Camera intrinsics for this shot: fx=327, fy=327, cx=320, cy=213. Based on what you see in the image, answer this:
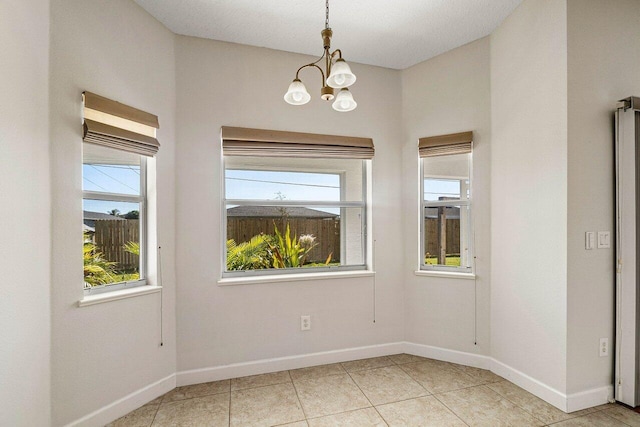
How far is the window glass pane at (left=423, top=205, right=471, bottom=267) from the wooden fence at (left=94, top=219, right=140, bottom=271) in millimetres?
2585

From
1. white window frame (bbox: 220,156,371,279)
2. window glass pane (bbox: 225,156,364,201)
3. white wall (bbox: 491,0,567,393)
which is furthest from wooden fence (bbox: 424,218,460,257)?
window glass pane (bbox: 225,156,364,201)

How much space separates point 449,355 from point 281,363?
157cm

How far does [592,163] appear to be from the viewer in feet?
7.47

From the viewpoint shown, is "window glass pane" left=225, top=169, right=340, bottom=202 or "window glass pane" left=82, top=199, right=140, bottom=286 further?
"window glass pane" left=225, top=169, right=340, bottom=202

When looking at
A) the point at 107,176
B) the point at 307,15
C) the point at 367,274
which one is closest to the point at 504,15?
the point at 307,15

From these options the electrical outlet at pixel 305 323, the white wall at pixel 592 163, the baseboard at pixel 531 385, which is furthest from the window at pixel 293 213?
the white wall at pixel 592 163

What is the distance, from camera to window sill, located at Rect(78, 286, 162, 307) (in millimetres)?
2061

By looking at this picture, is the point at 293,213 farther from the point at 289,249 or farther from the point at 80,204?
the point at 80,204

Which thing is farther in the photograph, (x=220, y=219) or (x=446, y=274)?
(x=446, y=274)

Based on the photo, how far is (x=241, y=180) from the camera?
300 centimetres

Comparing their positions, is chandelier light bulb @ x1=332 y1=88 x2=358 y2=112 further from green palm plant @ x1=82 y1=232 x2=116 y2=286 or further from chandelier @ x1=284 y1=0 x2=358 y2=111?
green palm plant @ x1=82 y1=232 x2=116 y2=286

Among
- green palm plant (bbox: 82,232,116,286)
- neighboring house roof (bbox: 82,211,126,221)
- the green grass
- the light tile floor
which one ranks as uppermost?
neighboring house roof (bbox: 82,211,126,221)

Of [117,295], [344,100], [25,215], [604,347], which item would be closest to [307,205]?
[344,100]

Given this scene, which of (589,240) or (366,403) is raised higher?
(589,240)
